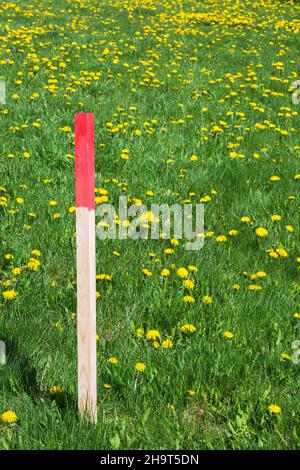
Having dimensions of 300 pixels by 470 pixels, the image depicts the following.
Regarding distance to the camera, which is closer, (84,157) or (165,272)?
(84,157)

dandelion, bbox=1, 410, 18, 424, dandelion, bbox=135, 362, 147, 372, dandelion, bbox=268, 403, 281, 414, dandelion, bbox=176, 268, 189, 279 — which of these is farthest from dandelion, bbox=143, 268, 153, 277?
dandelion, bbox=1, 410, 18, 424

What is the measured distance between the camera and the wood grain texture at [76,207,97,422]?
238cm

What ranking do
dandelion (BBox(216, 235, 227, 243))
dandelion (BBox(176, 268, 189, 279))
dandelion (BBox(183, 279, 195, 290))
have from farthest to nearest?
1. dandelion (BBox(216, 235, 227, 243))
2. dandelion (BBox(176, 268, 189, 279))
3. dandelion (BBox(183, 279, 195, 290))

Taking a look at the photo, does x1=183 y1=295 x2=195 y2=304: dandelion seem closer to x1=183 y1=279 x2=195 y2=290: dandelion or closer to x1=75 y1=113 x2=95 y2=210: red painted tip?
x1=183 y1=279 x2=195 y2=290: dandelion

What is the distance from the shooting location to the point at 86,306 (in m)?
2.44

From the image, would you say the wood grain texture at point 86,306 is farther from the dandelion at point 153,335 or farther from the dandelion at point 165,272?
the dandelion at point 165,272

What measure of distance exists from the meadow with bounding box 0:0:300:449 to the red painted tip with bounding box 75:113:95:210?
0.97 metres

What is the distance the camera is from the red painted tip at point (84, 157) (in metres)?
2.31

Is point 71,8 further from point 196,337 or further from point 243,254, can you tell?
point 196,337

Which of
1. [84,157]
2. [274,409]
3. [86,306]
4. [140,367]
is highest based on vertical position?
[84,157]

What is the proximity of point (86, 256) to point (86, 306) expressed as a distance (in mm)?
213

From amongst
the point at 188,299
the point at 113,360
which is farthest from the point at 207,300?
the point at 113,360

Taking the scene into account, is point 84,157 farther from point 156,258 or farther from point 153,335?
point 156,258

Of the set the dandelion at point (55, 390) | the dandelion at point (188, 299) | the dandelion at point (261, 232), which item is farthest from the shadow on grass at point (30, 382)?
the dandelion at point (261, 232)
